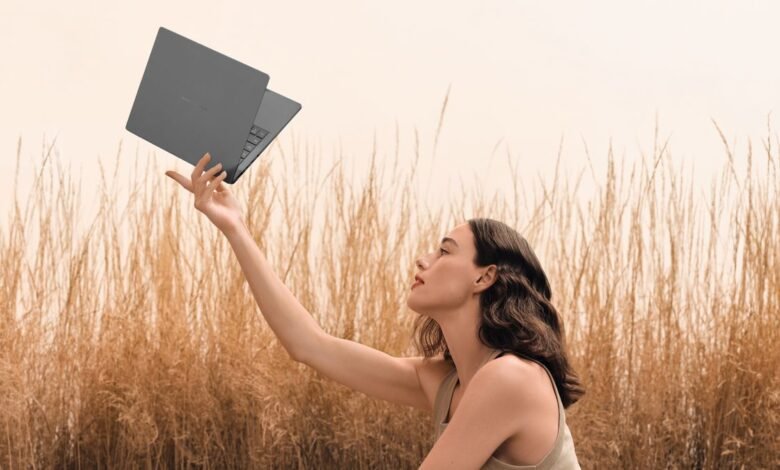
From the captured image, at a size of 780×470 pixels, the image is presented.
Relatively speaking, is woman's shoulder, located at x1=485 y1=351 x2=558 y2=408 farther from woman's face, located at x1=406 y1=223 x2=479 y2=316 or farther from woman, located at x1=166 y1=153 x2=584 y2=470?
woman's face, located at x1=406 y1=223 x2=479 y2=316

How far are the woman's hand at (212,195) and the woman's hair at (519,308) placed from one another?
366mm

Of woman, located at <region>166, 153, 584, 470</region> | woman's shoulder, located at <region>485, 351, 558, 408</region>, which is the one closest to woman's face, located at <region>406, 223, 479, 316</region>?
woman, located at <region>166, 153, 584, 470</region>

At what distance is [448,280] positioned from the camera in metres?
1.48

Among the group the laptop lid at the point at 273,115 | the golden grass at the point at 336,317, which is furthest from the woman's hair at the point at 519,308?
the golden grass at the point at 336,317

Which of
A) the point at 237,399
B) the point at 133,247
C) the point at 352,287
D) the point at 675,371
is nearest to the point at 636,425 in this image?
the point at 675,371

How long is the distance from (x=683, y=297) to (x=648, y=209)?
0.25 metres

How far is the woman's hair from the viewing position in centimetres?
143

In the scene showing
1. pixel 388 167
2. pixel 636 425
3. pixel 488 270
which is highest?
pixel 388 167

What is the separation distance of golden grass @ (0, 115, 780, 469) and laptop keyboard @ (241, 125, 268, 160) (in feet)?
3.39

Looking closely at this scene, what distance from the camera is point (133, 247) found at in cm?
255

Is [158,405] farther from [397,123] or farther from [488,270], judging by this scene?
[488,270]

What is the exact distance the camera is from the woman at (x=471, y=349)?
1.33 meters

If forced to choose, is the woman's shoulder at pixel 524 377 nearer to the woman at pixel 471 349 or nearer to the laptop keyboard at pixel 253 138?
the woman at pixel 471 349

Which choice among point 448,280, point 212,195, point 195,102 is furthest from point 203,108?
point 448,280
